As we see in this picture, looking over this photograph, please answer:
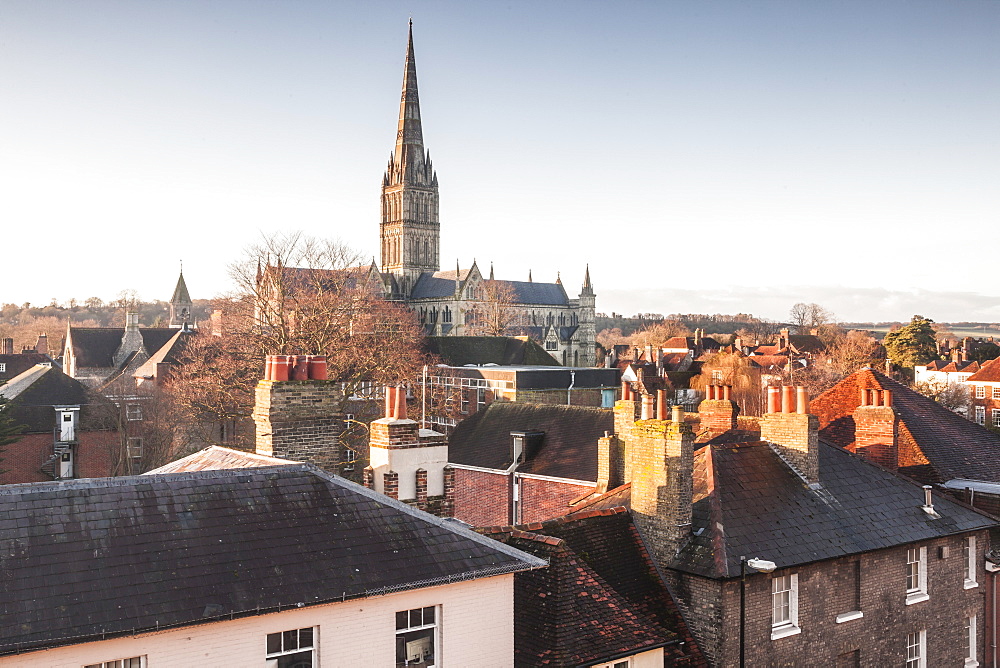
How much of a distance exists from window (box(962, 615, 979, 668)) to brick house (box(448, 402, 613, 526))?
12106 millimetres

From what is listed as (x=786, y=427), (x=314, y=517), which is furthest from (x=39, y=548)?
(x=786, y=427)

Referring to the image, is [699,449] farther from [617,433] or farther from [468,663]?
[468,663]

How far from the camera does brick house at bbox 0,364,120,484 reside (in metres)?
45.8

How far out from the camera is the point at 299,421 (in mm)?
13750

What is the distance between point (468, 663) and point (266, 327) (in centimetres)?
3730

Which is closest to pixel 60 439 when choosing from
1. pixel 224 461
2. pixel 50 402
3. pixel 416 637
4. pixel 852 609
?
pixel 50 402

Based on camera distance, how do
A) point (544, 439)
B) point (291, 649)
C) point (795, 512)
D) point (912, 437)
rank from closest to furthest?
point (291, 649) → point (795, 512) → point (912, 437) → point (544, 439)

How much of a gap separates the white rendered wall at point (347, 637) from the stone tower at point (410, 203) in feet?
376

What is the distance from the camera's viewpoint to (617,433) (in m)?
23.8

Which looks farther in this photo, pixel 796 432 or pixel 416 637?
pixel 796 432

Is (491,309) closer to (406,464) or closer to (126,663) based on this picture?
(406,464)

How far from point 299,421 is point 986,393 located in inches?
2675

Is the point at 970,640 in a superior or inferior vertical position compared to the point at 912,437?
inferior

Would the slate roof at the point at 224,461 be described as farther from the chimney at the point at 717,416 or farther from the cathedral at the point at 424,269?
the cathedral at the point at 424,269
